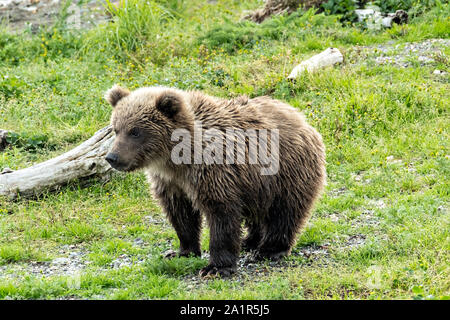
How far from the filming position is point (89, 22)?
13.2 metres

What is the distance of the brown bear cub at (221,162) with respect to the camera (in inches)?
232

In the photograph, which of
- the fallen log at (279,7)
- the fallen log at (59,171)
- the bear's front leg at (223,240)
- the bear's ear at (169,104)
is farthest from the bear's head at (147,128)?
the fallen log at (279,7)

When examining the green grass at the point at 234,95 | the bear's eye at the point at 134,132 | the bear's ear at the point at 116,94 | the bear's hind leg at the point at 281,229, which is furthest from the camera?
the bear's hind leg at the point at 281,229

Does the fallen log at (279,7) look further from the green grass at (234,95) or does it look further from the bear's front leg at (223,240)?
the bear's front leg at (223,240)

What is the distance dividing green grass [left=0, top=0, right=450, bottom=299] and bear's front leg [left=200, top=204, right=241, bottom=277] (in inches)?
7.2

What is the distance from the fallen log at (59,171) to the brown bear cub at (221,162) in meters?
1.84

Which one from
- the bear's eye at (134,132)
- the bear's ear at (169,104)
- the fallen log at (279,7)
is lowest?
the fallen log at (279,7)

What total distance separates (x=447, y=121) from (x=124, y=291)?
17.2 feet

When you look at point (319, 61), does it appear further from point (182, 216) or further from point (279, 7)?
point (182, 216)

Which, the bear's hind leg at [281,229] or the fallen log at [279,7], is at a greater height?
the fallen log at [279,7]

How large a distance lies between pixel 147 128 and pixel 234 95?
4.13 m

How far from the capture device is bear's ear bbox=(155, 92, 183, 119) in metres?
5.82

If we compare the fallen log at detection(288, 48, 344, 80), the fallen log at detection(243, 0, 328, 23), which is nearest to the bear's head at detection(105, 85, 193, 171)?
Result: the fallen log at detection(288, 48, 344, 80)
